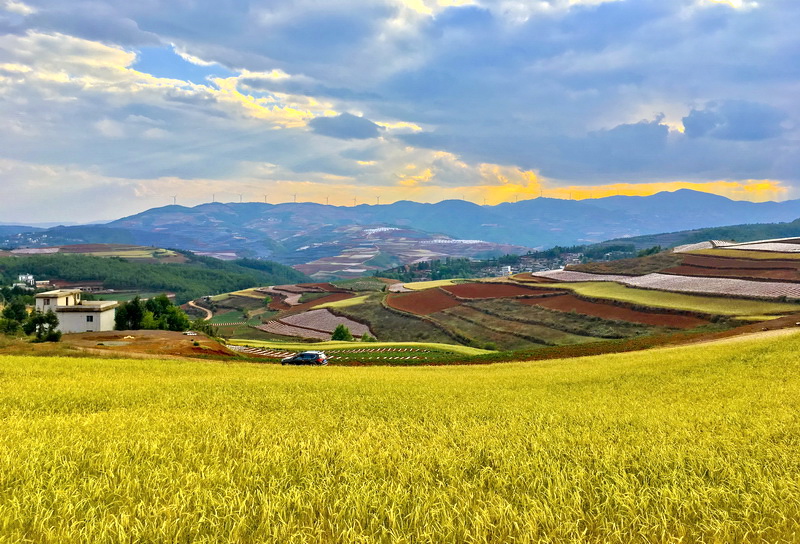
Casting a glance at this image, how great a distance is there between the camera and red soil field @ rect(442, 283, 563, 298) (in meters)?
109

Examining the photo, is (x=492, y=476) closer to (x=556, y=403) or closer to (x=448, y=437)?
(x=448, y=437)

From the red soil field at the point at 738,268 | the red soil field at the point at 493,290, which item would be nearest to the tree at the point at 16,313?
the red soil field at the point at 493,290

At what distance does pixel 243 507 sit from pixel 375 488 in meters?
1.82

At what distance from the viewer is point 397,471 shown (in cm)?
727

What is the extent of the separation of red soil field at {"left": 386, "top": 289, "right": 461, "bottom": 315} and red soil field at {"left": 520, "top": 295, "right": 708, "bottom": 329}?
2174 centimetres

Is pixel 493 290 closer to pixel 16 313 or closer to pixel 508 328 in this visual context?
pixel 508 328

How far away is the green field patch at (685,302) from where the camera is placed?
65.6 metres

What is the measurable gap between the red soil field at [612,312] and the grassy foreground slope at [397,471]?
197 ft

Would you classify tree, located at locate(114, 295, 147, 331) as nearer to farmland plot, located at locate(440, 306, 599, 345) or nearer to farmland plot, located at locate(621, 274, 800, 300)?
farmland plot, located at locate(440, 306, 599, 345)

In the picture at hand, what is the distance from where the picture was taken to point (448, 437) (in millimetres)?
9828

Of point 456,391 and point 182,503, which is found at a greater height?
point 182,503

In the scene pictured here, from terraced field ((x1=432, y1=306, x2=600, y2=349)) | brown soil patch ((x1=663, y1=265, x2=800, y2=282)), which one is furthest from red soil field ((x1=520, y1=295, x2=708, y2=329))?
brown soil patch ((x1=663, y1=265, x2=800, y2=282))

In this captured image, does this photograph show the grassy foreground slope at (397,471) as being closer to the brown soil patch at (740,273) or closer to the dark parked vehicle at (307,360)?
the dark parked vehicle at (307,360)

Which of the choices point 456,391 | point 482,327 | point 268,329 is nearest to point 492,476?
point 456,391
